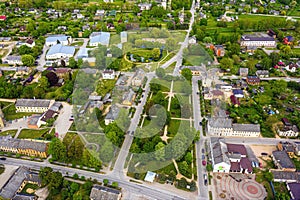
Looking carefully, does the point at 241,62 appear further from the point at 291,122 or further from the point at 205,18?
the point at 205,18

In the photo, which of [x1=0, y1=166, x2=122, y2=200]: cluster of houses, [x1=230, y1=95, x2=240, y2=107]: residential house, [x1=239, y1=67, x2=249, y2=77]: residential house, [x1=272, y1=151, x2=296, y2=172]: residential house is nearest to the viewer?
[x1=0, y1=166, x2=122, y2=200]: cluster of houses

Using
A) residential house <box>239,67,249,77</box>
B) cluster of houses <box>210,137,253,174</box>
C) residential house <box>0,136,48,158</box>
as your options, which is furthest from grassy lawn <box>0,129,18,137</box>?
residential house <box>239,67,249,77</box>

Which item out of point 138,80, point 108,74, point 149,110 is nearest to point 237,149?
point 149,110

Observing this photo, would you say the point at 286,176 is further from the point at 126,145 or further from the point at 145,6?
the point at 145,6

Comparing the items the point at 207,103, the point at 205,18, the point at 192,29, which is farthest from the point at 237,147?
the point at 205,18

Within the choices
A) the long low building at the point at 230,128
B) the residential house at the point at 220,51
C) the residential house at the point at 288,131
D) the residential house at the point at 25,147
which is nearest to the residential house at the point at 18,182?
the residential house at the point at 25,147

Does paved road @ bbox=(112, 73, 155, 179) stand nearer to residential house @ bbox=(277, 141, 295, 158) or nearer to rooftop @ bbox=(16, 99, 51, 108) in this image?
rooftop @ bbox=(16, 99, 51, 108)
